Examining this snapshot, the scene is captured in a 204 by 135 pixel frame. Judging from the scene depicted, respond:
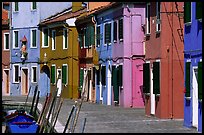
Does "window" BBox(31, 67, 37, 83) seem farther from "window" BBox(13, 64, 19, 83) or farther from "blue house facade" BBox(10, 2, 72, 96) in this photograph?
"window" BBox(13, 64, 19, 83)

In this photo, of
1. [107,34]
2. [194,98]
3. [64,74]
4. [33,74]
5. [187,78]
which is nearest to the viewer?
[194,98]

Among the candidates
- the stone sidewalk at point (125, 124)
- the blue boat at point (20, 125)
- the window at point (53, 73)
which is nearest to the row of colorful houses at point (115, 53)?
the window at point (53, 73)

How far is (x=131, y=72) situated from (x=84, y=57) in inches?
369

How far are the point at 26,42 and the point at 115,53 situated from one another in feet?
50.9

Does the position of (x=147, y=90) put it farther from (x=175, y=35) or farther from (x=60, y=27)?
(x=60, y=27)

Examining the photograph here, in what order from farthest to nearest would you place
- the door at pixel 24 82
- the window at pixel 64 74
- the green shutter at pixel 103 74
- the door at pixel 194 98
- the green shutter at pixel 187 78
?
the door at pixel 24 82 < the window at pixel 64 74 < the green shutter at pixel 103 74 < the green shutter at pixel 187 78 < the door at pixel 194 98

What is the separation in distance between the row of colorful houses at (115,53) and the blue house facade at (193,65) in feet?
0.10

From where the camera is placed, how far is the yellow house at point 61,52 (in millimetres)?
43062

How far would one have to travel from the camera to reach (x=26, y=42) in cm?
4869

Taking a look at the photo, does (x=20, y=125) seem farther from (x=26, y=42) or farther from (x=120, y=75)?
(x=26, y=42)

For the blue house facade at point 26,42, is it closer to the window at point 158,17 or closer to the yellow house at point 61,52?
the yellow house at point 61,52

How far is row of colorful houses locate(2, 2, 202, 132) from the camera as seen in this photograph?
68.2ft

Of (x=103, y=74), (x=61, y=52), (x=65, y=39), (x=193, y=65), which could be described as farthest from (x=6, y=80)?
(x=193, y=65)

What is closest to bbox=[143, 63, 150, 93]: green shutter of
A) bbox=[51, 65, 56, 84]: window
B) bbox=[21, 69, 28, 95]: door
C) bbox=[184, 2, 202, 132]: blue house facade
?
bbox=[184, 2, 202, 132]: blue house facade
